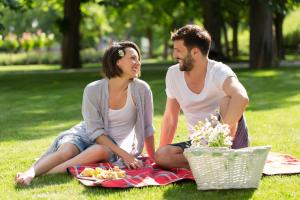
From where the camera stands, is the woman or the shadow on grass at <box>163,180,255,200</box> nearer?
the shadow on grass at <box>163,180,255,200</box>

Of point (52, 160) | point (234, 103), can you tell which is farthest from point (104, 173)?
point (234, 103)

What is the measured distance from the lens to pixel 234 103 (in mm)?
5469

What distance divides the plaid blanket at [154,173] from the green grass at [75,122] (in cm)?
8

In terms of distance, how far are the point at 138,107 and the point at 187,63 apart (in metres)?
0.87

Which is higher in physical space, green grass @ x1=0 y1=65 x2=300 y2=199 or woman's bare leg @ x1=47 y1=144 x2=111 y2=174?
woman's bare leg @ x1=47 y1=144 x2=111 y2=174

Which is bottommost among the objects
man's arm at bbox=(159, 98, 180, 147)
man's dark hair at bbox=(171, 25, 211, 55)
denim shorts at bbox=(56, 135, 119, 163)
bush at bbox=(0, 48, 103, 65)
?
bush at bbox=(0, 48, 103, 65)

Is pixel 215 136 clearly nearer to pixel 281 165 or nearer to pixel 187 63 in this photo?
→ pixel 187 63

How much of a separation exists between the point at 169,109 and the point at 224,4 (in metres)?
26.1

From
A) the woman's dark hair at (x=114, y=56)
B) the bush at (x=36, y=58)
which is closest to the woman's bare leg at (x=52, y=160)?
the woman's dark hair at (x=114, y=56)

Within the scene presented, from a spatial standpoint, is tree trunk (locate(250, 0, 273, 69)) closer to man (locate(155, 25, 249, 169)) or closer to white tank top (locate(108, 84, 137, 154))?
white tank top (locate(108, 84, 137, 154))

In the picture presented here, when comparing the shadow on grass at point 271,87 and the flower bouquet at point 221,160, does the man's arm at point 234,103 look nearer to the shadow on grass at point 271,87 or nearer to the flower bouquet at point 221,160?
the flower bouquet at point 221,160

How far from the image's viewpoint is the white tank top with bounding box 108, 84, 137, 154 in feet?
21.0

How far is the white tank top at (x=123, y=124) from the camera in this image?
6.39 m

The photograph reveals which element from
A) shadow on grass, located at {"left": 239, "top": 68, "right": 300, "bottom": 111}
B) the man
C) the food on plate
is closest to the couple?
the man
